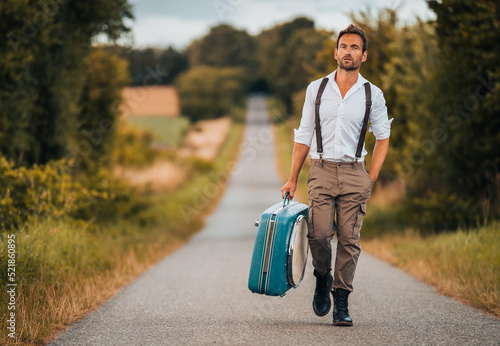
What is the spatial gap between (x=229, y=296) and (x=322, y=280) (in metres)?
1.49

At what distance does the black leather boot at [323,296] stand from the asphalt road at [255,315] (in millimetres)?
111

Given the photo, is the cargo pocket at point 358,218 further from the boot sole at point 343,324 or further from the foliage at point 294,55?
the foliage at point 294,55

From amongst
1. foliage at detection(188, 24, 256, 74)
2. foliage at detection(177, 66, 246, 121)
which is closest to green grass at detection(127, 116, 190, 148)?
foliage at detection(177, 66, 246, 121)

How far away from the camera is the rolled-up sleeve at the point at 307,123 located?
4.52 m

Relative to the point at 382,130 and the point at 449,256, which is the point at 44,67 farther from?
the point at 449,256

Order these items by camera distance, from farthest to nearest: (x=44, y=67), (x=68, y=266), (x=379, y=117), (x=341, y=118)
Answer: (x=44, y=67)
(x=68, y=266)
(x=379, y=117)
(x=341, y=118)

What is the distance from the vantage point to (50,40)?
29.9 ft

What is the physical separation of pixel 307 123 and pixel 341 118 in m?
0.30

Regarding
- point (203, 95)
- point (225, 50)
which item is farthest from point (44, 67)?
point (225, 50)

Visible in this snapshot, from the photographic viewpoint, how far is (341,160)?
443cm

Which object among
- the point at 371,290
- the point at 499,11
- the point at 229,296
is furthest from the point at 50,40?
the point at 499,11

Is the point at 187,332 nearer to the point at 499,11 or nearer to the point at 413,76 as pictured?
the point at 499,11

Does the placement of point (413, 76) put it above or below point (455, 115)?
above

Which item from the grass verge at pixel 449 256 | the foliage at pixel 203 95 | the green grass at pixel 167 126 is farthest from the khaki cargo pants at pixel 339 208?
the foliage at pixel 203 95
